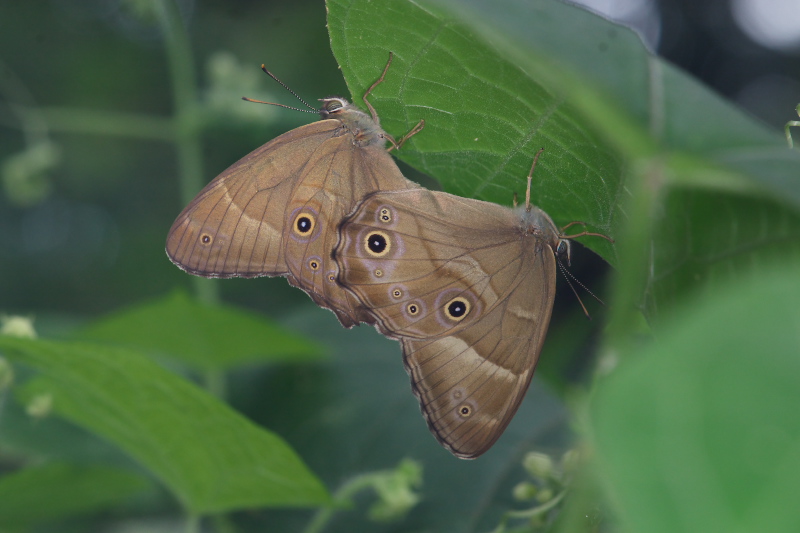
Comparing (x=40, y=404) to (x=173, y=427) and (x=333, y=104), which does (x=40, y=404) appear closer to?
(x=173, y=427)

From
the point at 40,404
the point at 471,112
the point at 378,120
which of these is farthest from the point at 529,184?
the point at 40,404

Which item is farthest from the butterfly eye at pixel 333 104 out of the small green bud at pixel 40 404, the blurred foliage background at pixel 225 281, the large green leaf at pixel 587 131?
the small green bud at pixel 40 404

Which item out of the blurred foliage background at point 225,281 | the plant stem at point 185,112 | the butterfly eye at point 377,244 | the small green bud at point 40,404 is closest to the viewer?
the butterfly eye at point 377,244

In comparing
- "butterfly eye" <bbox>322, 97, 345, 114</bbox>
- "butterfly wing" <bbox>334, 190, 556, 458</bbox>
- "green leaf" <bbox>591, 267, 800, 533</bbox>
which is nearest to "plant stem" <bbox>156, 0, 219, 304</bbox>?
"butterfly eye" <bbox>322, 97, 345, 114</bbox>

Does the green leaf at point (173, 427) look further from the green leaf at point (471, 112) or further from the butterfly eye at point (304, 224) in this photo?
the green leaf at point (471, 112)

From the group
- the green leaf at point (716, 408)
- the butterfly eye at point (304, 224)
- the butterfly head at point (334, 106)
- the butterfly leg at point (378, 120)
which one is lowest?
the green leaf at point (716, 408)

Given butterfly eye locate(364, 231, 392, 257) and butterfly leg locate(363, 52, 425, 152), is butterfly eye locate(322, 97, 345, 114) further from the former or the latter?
butterfly eye locate(364, 231, 392, 257)
